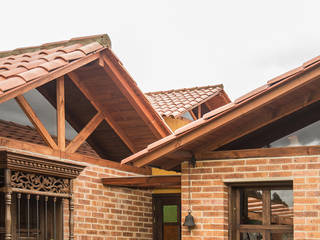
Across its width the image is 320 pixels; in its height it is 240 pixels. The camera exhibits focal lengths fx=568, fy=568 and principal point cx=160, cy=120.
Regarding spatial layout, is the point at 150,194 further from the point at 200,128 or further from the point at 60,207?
the point at 200,128

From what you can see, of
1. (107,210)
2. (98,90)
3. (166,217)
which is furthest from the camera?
(166,217)

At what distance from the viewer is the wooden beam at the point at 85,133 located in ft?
29.7

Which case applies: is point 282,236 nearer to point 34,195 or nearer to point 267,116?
point 267,116

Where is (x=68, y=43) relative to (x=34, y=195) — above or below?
above

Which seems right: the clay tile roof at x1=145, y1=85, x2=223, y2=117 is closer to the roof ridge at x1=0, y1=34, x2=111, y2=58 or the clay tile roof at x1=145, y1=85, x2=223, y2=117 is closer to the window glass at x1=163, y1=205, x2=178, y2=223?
the window glass at x1=163, y1=205, x2=178, y2=223

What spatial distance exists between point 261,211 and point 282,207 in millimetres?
290

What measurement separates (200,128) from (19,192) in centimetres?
238

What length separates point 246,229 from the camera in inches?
289

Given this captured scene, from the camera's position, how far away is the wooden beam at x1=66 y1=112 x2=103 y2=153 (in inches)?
356

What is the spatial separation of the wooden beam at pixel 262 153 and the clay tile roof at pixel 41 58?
2.33m

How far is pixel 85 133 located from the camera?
30.8 ft

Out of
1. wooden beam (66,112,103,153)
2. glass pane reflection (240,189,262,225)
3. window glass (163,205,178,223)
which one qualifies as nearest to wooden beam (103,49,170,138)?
wooden beam (66,112,103,153)

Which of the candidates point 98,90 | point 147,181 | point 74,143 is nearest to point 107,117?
point 98,90

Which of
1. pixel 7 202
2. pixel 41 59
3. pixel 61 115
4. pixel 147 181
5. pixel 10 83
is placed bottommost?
pixel 7 202
